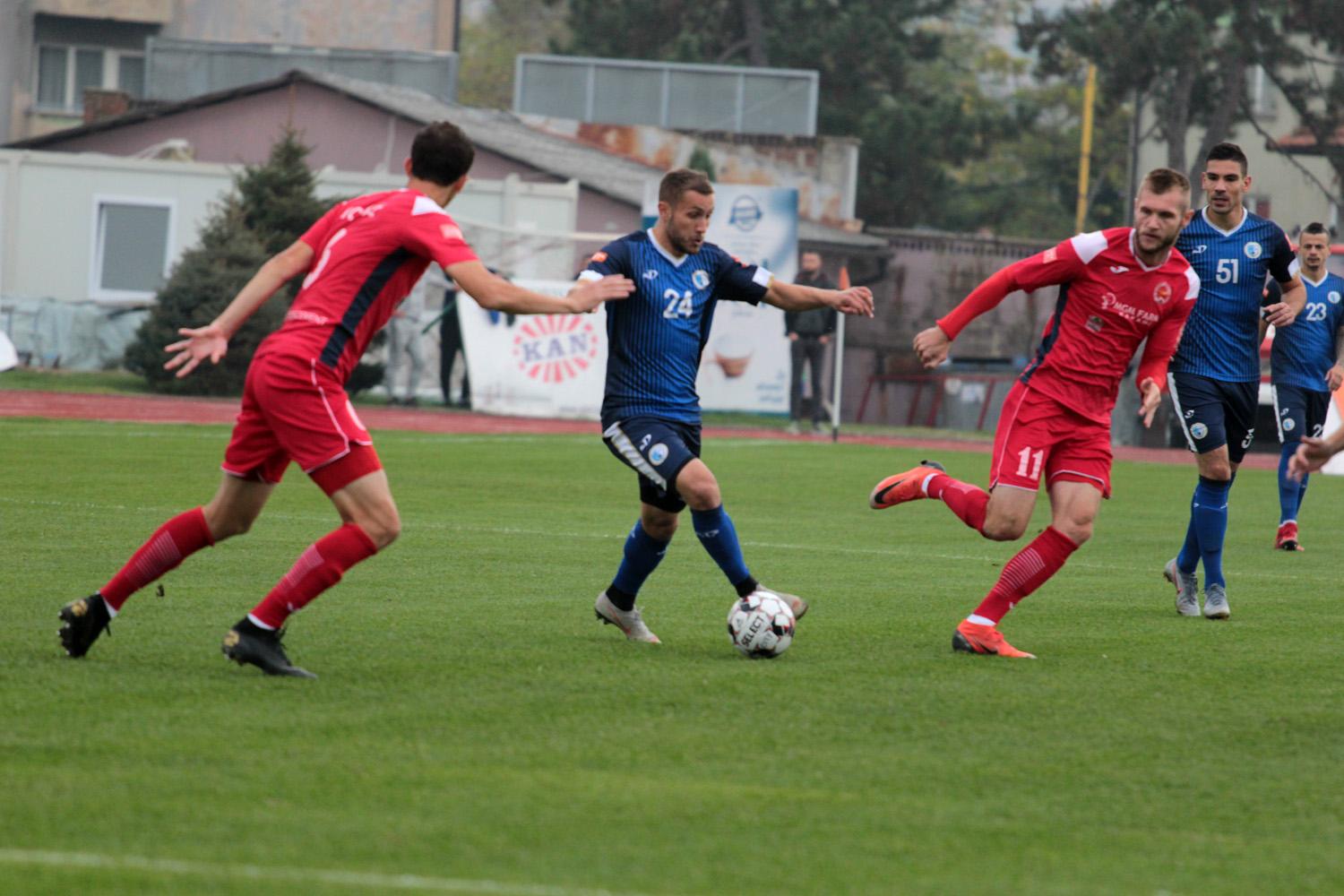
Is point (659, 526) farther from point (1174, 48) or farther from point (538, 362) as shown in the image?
point (1174, 48)

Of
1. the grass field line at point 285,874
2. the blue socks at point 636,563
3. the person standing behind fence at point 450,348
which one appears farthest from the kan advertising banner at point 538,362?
the grass field line at point 285,874

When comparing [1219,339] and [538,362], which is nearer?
[1219,339]

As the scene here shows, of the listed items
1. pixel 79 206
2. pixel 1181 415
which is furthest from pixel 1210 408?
pixel 79 206

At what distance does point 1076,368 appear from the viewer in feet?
26.1

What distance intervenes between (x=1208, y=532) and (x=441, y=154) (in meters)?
4.79

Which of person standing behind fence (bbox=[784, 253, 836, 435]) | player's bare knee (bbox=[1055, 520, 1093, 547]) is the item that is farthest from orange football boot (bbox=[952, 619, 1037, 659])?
person standing behind fence (bbox=[784, 253, 836, 435])

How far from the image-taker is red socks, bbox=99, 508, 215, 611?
681cm

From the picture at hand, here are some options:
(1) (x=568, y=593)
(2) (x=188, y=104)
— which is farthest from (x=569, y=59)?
(1) (x=568, y=593)

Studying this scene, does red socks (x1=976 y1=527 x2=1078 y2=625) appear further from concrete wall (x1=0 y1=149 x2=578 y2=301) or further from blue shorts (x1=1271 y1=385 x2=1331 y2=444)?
concrete wall (x1=0 y1=149 x2=578 y2=301)

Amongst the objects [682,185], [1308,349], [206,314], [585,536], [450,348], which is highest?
[682,185]

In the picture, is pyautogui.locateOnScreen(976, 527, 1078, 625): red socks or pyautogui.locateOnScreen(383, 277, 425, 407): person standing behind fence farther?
pyautogui.locateOnScreen(383, 277, 425, 407): person standing behind fence

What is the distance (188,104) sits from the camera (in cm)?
3675

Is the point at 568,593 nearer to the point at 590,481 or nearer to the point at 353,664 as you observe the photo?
the point at 353,664

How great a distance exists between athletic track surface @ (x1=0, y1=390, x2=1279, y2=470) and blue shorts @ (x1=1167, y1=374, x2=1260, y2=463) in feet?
42.6
